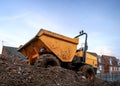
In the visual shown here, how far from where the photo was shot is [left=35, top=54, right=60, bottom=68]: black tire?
396 inches

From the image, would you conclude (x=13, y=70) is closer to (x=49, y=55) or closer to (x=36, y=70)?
(x=36, y=70)

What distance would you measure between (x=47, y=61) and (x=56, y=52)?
95 cm

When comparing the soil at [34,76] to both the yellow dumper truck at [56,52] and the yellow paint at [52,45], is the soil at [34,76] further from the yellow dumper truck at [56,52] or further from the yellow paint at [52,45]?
the yellow paint at [52,45]

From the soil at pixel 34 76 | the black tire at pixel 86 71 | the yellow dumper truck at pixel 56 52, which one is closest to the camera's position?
the soil at pixel 34 76

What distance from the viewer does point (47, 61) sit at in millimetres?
10281

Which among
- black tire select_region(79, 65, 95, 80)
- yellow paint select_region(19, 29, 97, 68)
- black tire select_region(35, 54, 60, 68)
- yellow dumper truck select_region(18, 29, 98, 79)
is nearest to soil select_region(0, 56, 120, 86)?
black tire select_region(35, 54, 60, 68)

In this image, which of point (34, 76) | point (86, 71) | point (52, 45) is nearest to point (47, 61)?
point (52, 45)

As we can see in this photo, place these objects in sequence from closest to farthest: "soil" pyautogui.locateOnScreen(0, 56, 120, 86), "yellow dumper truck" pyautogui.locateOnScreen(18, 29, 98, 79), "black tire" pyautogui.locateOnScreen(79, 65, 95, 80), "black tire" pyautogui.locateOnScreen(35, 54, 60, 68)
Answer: "soil" pyautogui.locateOnScreen(0, 56, 120, 86) < "black tire" pyautogui.locateOnScreen(35, 54, 60, 68) < "yellow dumper truck" pyautogui.locateOnScreen(18, 29, 98, 79) < "black tire" pyautogui.locateOnScreen(79, 65, 95, 80)

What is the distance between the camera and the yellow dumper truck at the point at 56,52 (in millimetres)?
10528

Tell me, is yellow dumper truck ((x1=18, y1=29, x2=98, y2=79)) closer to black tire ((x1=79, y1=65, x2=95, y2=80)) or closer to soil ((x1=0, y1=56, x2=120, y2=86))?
A: black tire ((x1=79, y1=65, x2=95, y2=80))

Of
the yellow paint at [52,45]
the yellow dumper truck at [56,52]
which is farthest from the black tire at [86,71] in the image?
the yellow paint at [52,45]

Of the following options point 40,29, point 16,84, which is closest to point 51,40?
point 40,29

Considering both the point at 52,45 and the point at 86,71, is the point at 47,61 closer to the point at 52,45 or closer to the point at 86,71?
the point at 52,45

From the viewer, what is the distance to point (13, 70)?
8695 mm
